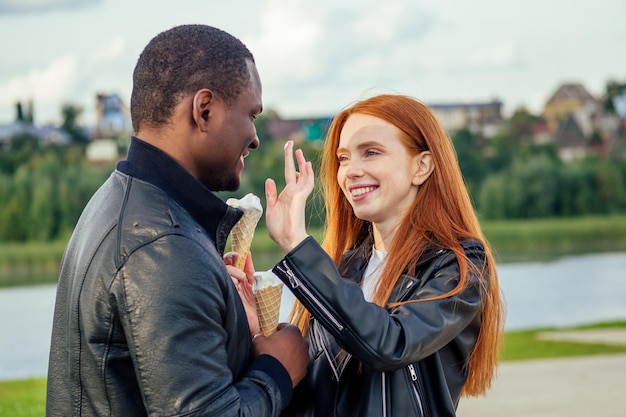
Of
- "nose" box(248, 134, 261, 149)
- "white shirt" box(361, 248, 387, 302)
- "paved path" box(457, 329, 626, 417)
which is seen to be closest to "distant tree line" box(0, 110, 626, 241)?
"paved path" box(457, 329, 626, 417)

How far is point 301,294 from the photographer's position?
2.36 meters

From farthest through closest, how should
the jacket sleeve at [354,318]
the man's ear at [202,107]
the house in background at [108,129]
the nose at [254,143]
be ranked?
1. the house in background at [108,129]
2. the jacket sleeve at [354,318]
3. the nose at [254,143]
4. the man's ear at [202,107]

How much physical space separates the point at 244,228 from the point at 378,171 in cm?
49

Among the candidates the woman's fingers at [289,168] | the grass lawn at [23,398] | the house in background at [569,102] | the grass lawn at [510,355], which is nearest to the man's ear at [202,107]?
the woman's fingers at [289,168]

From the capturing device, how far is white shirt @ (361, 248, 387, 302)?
2.73m

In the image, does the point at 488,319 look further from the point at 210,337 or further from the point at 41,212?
the point at 41,212

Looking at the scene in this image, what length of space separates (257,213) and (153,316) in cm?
67

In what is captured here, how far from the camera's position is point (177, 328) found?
1.80 meters

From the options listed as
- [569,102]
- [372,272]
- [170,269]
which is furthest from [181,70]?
[569,102]

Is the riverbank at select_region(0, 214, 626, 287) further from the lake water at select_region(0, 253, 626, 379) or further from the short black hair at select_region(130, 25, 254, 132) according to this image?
the short black hair at select_region(130, 25, 254, 132)

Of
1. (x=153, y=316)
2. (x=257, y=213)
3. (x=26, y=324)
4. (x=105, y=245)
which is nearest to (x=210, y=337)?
(x=153, y=316)

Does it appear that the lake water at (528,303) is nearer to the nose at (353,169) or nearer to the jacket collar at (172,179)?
the nose at (353,169)

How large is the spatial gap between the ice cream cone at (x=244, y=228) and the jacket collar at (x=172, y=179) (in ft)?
1.18

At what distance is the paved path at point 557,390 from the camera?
6480 mm
